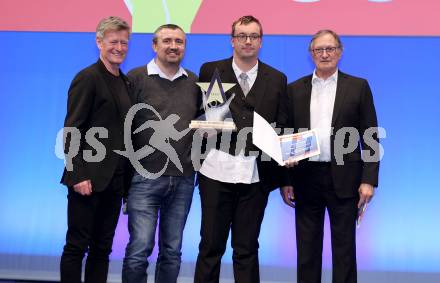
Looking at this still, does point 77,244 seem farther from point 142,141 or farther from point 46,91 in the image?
point 46,91

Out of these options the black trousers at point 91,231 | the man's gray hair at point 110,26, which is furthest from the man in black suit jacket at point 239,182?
the man's gray hair at point 110,26

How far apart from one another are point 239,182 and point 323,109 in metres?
0.62

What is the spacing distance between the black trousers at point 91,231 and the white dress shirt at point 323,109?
1076 mm

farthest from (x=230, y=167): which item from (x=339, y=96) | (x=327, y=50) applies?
(x=327, y=50)

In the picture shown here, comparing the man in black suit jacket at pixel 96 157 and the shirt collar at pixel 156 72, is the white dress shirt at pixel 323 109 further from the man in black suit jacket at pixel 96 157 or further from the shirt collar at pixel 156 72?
the man in black suit jacket at pixel 96 157

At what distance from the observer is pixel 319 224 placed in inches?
128

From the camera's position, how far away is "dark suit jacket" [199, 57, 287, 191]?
312 centimetres

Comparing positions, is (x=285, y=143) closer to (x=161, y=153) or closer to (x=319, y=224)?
(x=319, y=224)

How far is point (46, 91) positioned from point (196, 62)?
1.22 metres

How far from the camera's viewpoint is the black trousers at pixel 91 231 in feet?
9.58

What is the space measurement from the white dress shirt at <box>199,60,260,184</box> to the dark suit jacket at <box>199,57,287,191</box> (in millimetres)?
34

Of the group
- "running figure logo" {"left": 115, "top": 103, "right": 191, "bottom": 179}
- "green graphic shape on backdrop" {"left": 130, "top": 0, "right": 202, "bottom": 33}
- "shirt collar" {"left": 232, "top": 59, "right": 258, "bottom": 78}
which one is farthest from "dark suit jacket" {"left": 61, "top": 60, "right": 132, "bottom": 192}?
"green graphic shape on backdrop" {"left": 130, "top": 0, "right": 202, "bottom": 33}

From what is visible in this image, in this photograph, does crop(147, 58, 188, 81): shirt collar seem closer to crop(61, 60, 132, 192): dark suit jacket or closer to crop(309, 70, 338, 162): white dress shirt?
crop(61, 60, 132, 192): dark suit jacket

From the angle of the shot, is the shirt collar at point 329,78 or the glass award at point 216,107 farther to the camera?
the shirt collar at point 329,78
